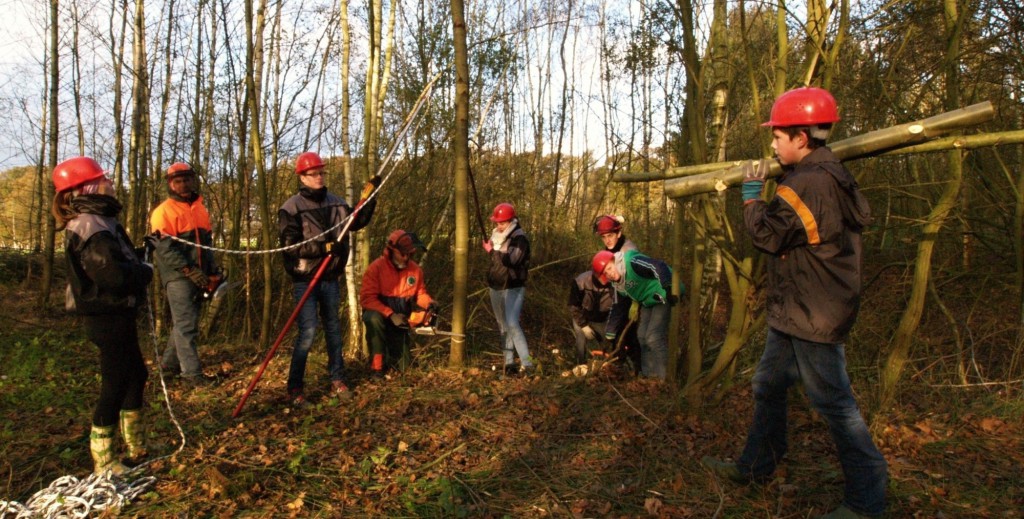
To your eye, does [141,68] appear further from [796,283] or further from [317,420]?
[796,283]

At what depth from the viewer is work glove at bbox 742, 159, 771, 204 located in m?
3.08

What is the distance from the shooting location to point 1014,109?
6.34 m

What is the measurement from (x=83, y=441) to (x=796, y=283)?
4493 millimetres

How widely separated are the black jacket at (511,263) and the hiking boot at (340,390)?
2007mm

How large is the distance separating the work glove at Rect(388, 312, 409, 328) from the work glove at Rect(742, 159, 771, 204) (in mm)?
4056

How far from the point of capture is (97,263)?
3.49 meters

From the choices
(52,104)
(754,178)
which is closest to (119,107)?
(52,104)

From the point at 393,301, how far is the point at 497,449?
2.87m

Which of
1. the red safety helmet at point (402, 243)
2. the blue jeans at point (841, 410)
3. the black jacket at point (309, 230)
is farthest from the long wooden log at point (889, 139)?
the red safety helmet at point (402, 243)

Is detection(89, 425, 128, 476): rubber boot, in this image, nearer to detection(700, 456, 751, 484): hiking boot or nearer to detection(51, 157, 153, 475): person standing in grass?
detection(51, 157, 153, 475): person standing in grass

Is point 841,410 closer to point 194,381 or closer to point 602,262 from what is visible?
point 602,262

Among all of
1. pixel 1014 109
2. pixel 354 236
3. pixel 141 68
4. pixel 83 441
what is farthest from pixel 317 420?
pixel 1014 109

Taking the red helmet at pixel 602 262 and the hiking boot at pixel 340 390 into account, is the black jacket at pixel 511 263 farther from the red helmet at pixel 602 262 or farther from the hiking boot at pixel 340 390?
the hiking boot at pixel 340 390

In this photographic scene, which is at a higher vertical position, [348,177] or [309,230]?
[348,177]
